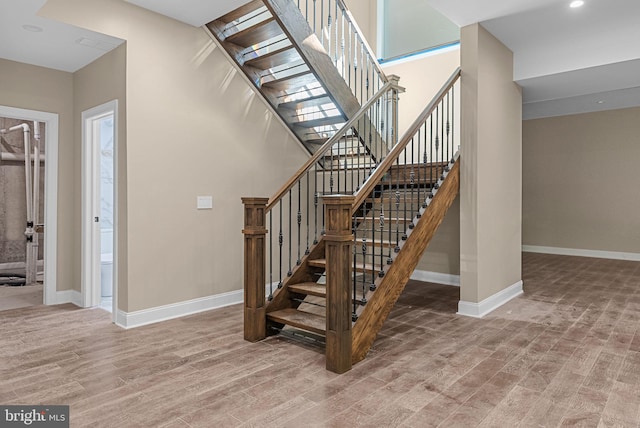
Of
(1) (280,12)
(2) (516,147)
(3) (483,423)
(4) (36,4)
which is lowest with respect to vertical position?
(3) (483,423)

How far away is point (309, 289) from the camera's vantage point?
332 centimetres

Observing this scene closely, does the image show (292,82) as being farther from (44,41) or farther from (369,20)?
(369,20)

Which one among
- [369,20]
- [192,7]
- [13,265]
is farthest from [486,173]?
[13,265]

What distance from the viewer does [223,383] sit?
8.17 feet

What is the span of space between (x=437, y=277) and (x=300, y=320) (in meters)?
2.99

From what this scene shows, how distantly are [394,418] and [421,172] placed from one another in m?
2.85

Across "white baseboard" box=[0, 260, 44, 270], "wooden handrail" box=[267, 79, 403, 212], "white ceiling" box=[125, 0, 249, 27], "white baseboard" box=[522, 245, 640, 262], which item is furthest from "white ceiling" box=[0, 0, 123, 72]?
"white baseboard" box=[522, 245, 640, 262]

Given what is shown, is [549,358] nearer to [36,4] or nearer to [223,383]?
[223,383]

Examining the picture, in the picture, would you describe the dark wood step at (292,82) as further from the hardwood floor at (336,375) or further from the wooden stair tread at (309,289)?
the hardwood floor at (336,375)

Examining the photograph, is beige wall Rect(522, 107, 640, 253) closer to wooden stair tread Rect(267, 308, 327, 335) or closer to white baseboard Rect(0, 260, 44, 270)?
wooden stair tread Rect(267, 308, 327, 335)

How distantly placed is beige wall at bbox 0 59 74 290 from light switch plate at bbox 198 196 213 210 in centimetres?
148

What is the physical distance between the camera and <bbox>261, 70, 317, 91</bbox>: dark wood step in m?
4.21

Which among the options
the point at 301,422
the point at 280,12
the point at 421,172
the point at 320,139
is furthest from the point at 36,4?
the point at 421,172

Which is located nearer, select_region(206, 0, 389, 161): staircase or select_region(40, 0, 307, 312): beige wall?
select_region(40, 0, 307, 312): beige wall
